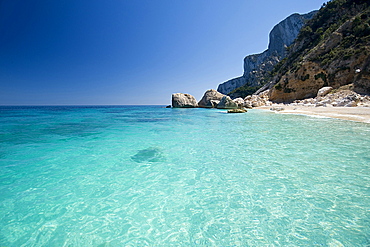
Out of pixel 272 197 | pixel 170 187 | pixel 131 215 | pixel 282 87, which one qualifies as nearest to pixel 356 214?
pixel 272 197

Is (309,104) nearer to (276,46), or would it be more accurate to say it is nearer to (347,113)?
(347,113)

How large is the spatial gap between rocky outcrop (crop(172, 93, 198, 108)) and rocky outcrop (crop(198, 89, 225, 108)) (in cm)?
395

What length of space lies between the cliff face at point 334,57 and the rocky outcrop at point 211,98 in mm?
16960

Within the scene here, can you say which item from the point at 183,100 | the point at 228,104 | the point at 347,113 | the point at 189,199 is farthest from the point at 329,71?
the point at 189,199

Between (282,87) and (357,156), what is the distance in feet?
144

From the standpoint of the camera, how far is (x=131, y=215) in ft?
10.5

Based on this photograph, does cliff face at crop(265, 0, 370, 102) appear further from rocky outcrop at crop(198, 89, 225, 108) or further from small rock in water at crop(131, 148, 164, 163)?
small rock in water at crop(131, 148, 164, 163)

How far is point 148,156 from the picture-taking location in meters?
6.76

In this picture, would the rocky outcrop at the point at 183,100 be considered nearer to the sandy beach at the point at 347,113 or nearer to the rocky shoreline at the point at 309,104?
the rocky shoreline at the point at 309,104

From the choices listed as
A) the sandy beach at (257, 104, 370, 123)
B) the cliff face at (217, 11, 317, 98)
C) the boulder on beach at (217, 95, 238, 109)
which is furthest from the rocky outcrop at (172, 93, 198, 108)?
the sandy beach at (257, 104, 370, 123)

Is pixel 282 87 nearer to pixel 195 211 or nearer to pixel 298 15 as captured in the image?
pixel 195 211

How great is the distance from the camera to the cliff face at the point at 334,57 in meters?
30.3

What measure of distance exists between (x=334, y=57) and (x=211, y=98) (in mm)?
33488

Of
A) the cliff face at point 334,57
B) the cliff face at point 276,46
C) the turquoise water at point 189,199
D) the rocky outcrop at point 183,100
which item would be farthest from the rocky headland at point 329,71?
the cliff face at point 276,46
